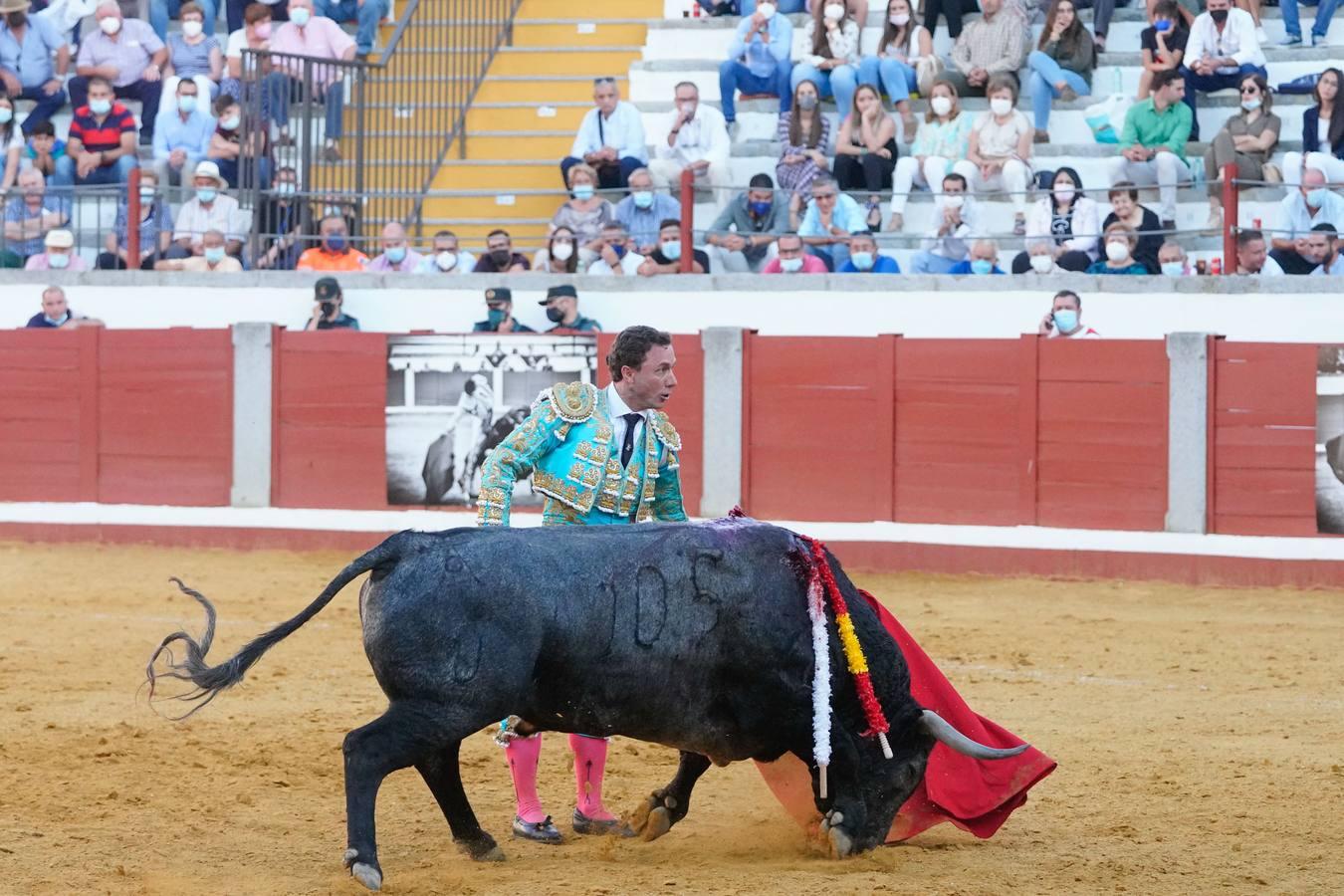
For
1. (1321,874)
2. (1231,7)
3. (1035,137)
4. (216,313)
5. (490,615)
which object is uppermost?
(1231,7)

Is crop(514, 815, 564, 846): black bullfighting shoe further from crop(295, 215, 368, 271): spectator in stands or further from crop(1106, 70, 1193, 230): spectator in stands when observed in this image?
crop(295, 215, 368, 271): spectator in stands

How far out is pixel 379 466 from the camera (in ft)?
35.3

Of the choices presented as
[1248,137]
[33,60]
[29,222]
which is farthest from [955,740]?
[33,60]

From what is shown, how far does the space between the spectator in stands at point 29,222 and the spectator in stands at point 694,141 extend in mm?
3754

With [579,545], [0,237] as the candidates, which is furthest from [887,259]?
[579,545]

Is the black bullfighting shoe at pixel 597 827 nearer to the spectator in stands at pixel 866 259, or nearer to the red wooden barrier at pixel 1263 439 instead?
the red wooden barrier at pixel 1263 439

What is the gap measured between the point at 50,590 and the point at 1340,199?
6.72 meters

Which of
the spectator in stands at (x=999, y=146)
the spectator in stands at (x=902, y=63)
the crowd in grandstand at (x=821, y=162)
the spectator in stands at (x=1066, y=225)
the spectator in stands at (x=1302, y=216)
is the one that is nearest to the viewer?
the spectator in stands at (x=1302, y=216)

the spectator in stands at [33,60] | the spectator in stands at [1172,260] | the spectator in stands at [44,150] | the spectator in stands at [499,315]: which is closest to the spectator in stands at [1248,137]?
the spectator in stands at [1172,260]

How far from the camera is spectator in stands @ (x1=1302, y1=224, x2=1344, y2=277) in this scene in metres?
9.53

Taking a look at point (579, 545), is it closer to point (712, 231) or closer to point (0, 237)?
point (712, 231)

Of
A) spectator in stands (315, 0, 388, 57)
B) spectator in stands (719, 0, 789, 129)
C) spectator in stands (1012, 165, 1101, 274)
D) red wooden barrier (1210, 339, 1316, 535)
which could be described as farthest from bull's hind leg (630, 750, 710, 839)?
spectator in stands (315, 0, 388, 57)

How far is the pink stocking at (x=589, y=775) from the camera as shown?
15.0 ft

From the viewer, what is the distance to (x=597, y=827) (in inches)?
180
